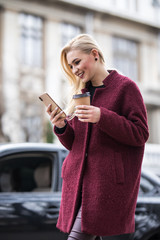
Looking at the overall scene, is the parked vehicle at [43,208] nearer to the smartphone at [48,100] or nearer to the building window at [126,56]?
the smartphone at [48,100]

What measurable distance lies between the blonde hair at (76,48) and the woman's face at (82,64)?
0.09 ft

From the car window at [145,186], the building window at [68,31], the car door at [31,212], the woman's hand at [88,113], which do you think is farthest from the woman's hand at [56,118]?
the building window at [68,31]

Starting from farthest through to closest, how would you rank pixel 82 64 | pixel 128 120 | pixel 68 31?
pixel 68 31 < pixel 82 64 < pixel 128 120

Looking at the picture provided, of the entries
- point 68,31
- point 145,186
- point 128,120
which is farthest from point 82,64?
point 68,31

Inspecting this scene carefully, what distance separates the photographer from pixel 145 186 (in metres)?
3.25

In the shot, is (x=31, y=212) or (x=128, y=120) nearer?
(x=128, y=120)

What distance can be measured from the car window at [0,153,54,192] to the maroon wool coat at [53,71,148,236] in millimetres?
1728

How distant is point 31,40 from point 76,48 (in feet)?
46.7

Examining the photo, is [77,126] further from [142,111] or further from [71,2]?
[71,2]

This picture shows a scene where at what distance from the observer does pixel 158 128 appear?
62.5 feet

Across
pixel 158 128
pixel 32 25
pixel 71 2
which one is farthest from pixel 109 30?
pixel 158 128

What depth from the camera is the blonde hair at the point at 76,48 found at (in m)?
2.12

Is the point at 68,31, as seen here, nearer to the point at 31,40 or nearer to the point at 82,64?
the point at 31,40

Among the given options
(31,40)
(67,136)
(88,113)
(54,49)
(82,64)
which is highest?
(31,40)
